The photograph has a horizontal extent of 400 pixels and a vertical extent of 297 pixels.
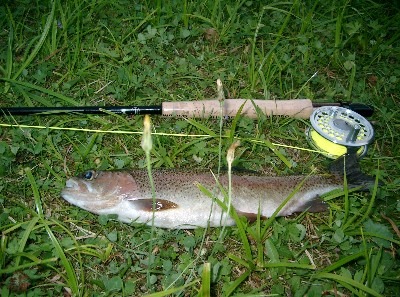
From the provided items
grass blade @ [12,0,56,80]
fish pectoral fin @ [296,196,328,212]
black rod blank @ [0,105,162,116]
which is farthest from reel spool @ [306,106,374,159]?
grass blade @ [12,0,56,80]

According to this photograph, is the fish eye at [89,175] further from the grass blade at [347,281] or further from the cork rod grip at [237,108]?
the grass blade at [347,281]

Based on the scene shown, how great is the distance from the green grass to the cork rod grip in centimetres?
12

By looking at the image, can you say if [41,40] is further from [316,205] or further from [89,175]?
[316,205]

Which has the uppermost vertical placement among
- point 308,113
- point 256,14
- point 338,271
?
point 256,14

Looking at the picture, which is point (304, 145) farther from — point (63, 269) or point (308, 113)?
point (63, 269)

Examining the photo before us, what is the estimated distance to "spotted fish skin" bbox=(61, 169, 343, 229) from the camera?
9.82 ft

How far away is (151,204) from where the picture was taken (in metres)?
2.98

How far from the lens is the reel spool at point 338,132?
3.45 m

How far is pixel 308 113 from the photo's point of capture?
12.1 ft

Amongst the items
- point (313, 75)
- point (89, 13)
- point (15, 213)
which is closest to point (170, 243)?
point (15, 213)

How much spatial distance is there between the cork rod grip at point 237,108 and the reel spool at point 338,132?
0.41 ft

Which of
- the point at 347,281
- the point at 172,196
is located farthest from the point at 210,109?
the point at 347,281

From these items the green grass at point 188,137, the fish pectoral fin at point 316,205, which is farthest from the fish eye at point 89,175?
the fish pectoral fin at point 316,205

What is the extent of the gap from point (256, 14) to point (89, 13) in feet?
5.73
